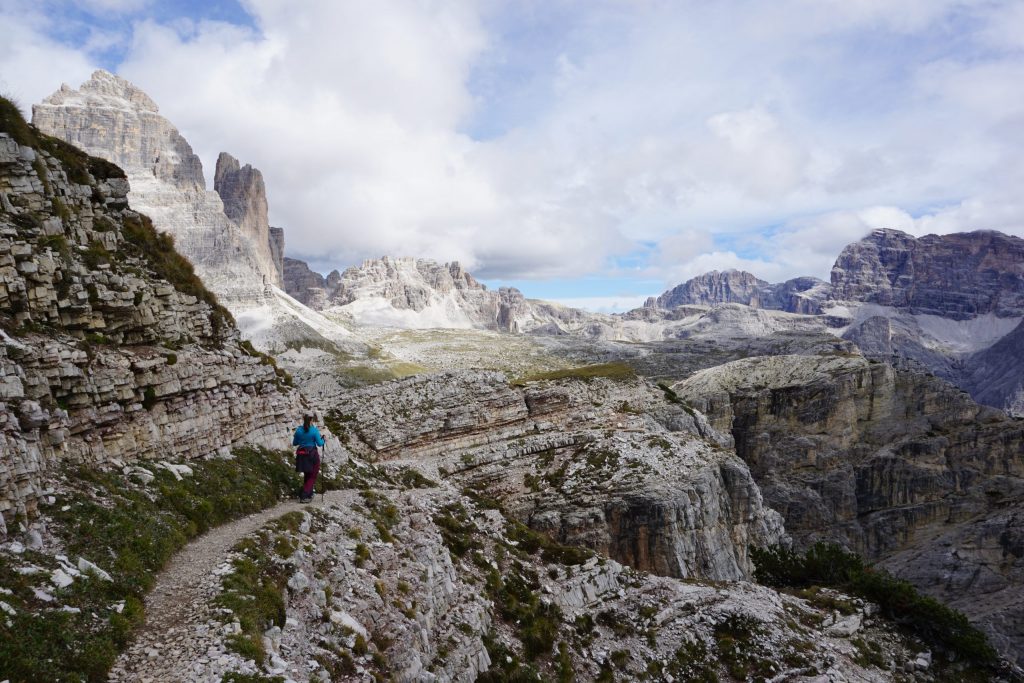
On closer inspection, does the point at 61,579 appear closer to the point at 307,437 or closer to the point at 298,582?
the point at 298,582

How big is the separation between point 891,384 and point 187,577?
438ft

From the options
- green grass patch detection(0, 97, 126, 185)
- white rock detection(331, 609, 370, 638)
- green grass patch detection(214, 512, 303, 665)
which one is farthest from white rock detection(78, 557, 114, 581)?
green grass patch detection(0, 97, 126, 185)

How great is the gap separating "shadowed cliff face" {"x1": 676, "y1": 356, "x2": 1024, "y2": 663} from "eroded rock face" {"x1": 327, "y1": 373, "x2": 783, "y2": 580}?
190 feet

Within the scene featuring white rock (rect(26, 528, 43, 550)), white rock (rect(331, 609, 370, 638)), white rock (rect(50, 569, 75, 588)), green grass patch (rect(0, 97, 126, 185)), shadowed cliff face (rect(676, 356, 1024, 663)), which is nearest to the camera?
white rock (rect(50, 569, 75, 588))

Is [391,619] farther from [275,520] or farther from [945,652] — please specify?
[945,652]

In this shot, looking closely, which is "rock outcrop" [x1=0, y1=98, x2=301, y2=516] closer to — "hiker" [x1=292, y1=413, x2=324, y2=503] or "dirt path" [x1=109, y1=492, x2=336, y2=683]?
"dirt path" [x1=109, y1=492, x2=336, y2=683]

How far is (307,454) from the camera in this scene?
22.7 meters

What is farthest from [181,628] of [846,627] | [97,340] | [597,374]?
[597,374]

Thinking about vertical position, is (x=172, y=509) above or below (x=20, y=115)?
below

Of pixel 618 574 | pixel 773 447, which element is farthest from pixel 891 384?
pixel 618 574

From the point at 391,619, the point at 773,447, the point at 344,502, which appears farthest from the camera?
the point at 773,447

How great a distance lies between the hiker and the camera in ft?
73.8

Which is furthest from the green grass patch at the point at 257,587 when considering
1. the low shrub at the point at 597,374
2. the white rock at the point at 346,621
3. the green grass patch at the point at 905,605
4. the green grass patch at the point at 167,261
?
the low shrub at the point at 597,374

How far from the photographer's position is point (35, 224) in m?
20.2
